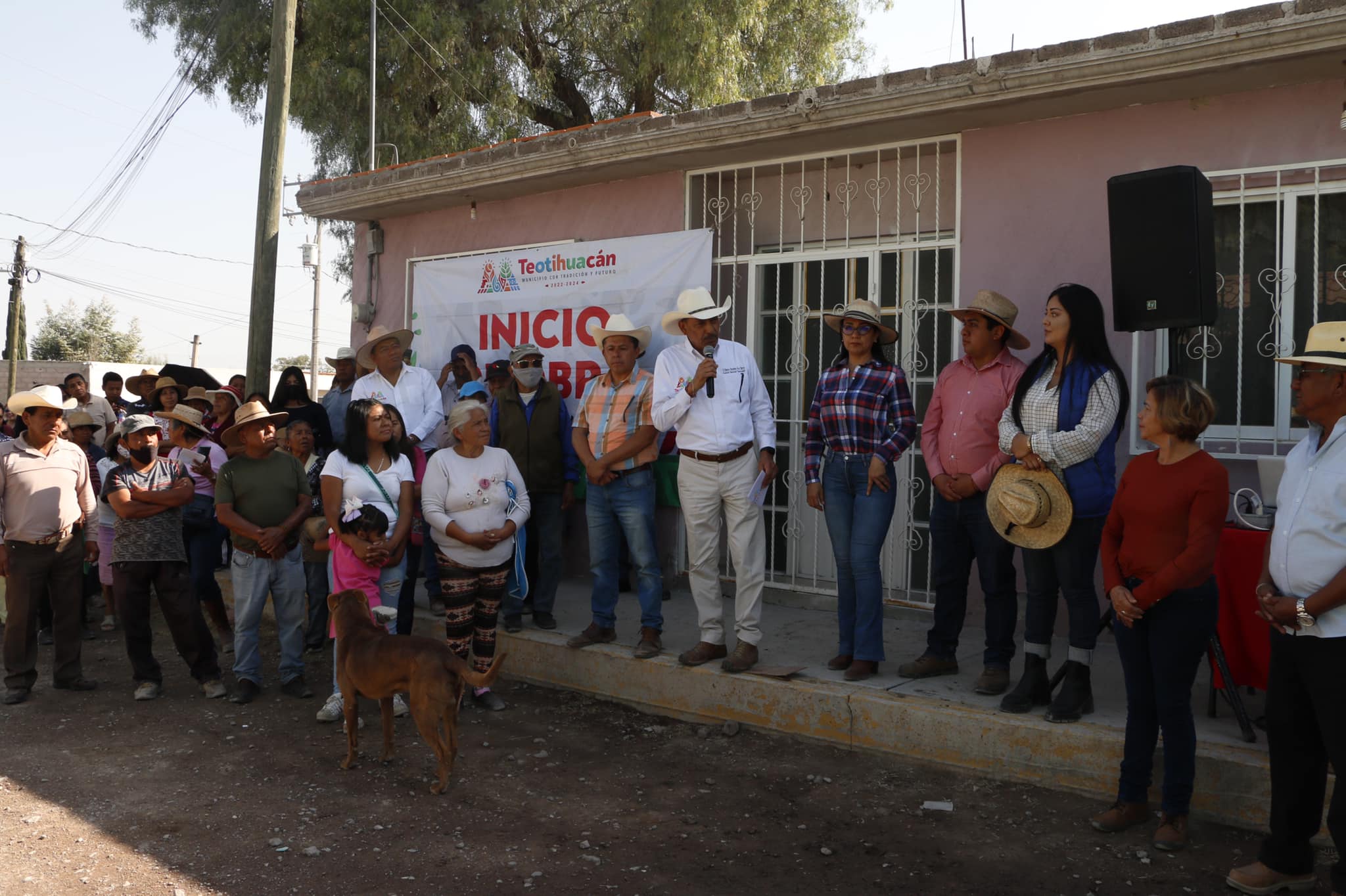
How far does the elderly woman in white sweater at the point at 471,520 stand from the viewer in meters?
5.86

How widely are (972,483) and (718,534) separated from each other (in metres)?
1.43

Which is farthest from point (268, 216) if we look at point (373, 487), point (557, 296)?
point (373, 487)

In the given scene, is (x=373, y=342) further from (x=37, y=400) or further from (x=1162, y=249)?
(x=1162, y=249)

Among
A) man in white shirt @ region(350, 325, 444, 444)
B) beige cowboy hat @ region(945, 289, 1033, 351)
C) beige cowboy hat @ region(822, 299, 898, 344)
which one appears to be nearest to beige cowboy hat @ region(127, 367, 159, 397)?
man in white shirt @ region(350, 325, 444, 444)

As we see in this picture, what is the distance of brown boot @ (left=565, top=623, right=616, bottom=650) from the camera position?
6.56 metres

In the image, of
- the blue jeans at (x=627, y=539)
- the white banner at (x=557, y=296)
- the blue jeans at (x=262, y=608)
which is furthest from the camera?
the white banner at (x=557, y=296)

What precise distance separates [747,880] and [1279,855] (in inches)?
72.1

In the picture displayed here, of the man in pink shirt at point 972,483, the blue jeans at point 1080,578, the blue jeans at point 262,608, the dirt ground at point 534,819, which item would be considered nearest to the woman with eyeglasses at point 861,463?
the man in pink shirt at point 972,483

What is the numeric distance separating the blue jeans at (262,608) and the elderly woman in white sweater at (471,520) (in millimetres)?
1194

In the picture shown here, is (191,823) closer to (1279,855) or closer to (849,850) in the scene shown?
(849,850)

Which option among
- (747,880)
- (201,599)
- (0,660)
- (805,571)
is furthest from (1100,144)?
(0,660)

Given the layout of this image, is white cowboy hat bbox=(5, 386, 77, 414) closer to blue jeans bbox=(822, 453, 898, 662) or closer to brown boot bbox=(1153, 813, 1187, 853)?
blue jeans bbox=(822, 453, 898, 662)

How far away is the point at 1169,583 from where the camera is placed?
13.0 ft

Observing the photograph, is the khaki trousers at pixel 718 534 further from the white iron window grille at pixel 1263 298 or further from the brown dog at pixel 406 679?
the white iron window grille at pixel 1263 298
